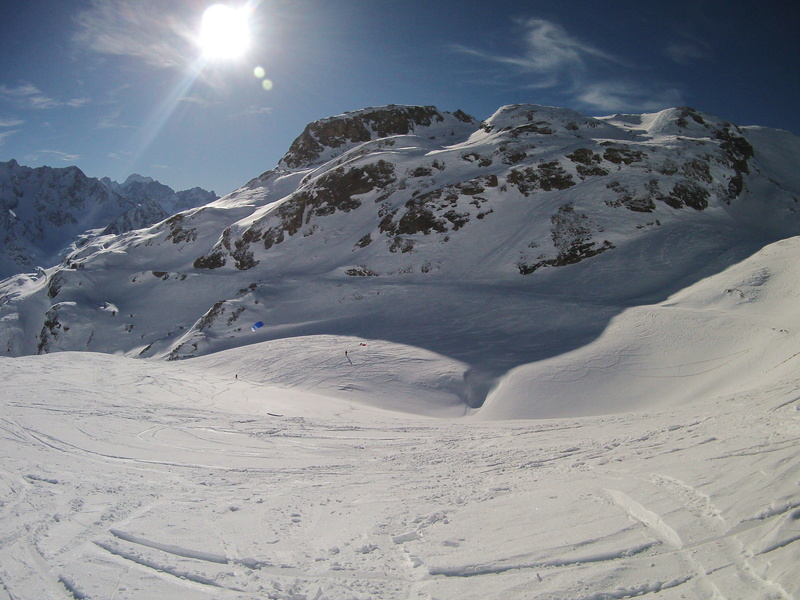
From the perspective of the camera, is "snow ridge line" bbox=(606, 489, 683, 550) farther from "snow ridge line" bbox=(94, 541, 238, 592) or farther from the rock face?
the rock face

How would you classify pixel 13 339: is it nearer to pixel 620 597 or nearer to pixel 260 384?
pixel 260 384

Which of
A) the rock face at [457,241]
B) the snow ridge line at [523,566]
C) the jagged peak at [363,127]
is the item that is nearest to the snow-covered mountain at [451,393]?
the snow ridge line at [523,566]

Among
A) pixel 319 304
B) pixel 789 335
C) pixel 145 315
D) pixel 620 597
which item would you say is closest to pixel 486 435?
pixel 620 597

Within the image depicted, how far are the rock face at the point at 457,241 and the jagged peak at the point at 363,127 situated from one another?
1801 cm

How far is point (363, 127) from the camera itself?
7112 cm

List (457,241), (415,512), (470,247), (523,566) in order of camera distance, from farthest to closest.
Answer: (457,241), (470,247), (415,512), (523,566)

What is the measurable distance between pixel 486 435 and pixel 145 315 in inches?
1648

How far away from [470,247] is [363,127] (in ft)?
159

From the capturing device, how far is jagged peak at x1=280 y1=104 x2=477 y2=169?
68.8 m

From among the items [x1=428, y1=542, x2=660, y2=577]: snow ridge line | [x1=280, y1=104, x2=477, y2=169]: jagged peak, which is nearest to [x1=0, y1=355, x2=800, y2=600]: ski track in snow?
[x1=428, y1=542, x2=660, y2=577]: snow ridge line

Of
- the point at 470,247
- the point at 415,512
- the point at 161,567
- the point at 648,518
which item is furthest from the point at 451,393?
the point at 470,247

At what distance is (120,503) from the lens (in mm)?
6062

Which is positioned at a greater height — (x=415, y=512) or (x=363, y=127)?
(x=363, y=127)

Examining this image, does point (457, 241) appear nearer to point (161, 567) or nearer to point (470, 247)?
point (470, 247)
